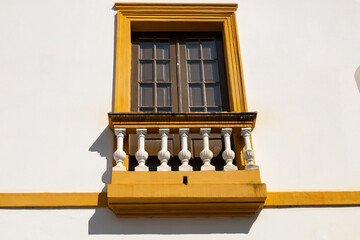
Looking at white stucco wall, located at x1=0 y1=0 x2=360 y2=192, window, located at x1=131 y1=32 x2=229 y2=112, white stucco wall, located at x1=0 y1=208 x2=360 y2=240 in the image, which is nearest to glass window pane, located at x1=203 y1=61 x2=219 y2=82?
window, located at x1=131 y1=32 x2=229 y2=112

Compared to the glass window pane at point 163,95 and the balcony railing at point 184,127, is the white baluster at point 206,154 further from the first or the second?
the glass window pane at point 163,95

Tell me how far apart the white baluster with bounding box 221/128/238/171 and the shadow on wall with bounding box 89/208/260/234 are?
0.57 m

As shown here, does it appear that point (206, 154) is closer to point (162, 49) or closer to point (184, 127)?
point (184, 127)

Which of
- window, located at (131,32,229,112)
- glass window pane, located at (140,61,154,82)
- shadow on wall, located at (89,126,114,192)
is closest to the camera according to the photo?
shadow on wall, located at (89,126,114,192)

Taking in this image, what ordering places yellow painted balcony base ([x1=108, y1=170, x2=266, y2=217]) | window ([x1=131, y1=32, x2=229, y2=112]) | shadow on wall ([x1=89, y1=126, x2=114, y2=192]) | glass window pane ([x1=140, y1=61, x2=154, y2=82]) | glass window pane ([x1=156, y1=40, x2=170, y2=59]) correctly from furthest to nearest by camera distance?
glass window pane ([x1=156, y1=40, x2=170, y2=59])
glass window pane ([x1=140, y1=61, x2=154, y2=82])
window ([x1=131, y1=32, x2=229, y2=112])
shadow on wall ([x1=89, y1=126, x2=114, y2=192])
yellow painted balcony base ([x1=108, y1=170, x2=266, y2=217])

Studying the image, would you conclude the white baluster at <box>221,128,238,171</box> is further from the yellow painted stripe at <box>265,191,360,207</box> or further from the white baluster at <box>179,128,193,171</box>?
the yellow painted stripe at <box>265,191,360,207</box>

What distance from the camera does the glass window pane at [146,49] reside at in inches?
264

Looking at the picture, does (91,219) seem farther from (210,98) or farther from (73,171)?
(210,98)

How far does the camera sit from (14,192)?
17.5 feet

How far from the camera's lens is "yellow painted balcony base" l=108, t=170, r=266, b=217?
5.07 m

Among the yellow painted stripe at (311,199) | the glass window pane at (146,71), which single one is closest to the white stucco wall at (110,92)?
the yellow painted stripe at (311,199)

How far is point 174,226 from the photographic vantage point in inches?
203

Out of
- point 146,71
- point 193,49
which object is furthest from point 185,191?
point 193,49

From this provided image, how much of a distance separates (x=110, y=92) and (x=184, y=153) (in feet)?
4.58
